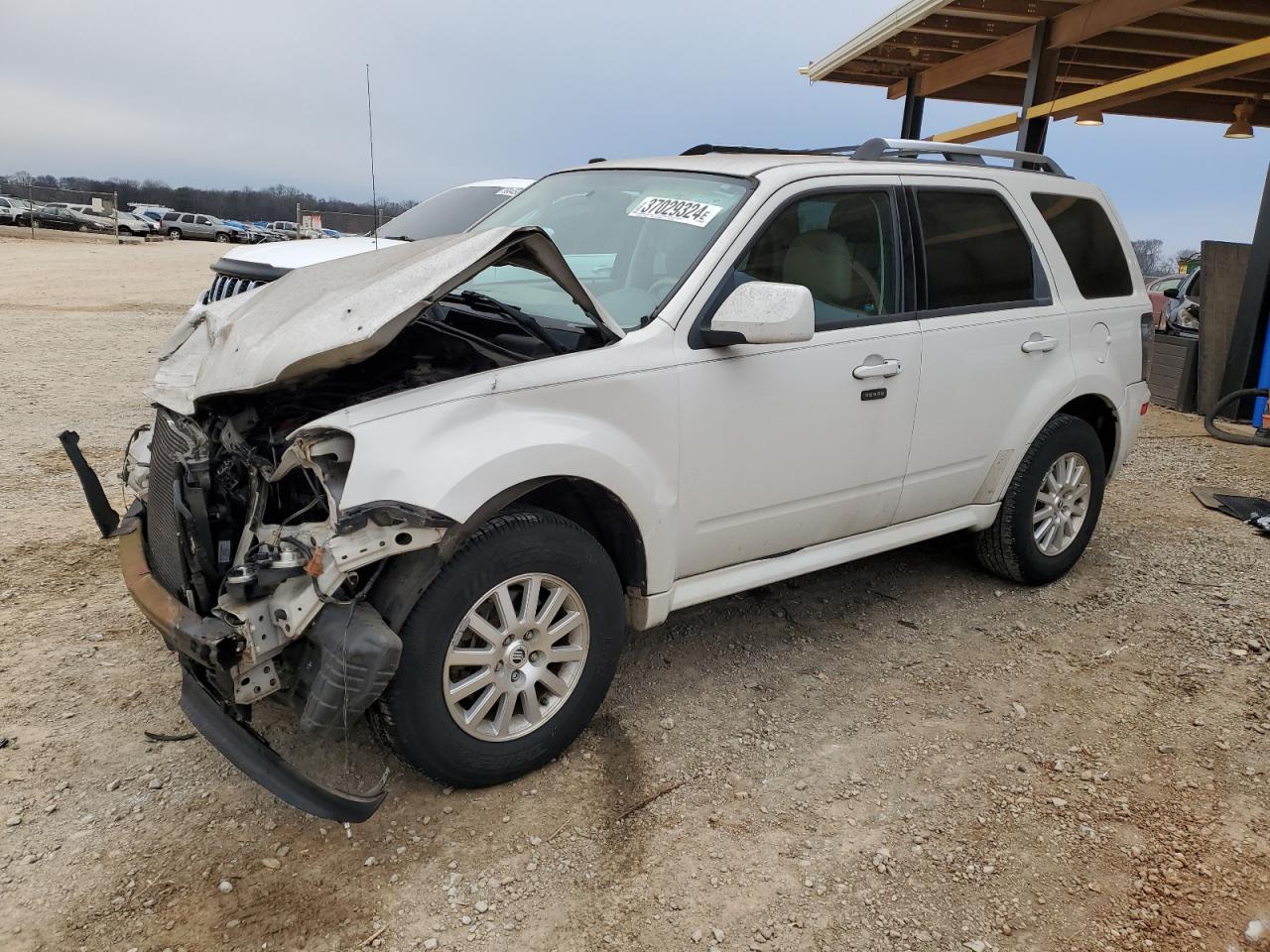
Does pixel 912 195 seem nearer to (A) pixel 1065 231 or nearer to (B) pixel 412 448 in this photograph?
(A) pixel 1065 231

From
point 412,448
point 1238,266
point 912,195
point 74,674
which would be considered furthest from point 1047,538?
point 1238,266

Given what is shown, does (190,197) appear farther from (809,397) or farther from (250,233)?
(809,397)

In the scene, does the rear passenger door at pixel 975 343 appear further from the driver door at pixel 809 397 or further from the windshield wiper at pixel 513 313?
the windshield wiper at pixel 513 313

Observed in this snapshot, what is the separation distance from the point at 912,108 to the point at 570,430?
11.7 meters

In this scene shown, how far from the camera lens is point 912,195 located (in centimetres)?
388

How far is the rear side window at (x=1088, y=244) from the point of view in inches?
175

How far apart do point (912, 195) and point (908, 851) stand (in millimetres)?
2574

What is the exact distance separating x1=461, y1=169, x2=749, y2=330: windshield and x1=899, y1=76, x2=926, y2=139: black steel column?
10.1 metres

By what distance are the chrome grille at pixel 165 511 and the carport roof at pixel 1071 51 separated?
8.44 metres

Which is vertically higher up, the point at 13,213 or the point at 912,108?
the point at 912,108

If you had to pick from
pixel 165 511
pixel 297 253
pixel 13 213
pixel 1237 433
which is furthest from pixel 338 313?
pixel 13 213

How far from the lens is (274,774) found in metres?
2.45

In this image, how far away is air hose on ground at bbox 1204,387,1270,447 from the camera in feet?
27.0

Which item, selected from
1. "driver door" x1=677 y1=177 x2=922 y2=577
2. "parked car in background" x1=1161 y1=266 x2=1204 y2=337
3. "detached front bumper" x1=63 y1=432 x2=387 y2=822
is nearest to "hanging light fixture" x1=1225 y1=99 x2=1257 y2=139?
"parked car in background" x1=1161 y1=266 x2=1204 y2=337
